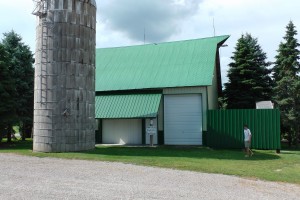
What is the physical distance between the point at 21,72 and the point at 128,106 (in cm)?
962

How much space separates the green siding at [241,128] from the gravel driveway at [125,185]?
9.86 metres

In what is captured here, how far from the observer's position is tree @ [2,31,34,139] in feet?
85.6

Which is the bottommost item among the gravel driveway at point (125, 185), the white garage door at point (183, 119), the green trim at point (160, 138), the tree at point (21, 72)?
the gravel driveway at point (125, 185)

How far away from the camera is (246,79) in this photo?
1293 inches

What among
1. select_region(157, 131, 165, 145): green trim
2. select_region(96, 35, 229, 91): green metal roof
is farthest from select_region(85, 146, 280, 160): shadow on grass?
select_region(96, 35, 229, 91): green metal roof

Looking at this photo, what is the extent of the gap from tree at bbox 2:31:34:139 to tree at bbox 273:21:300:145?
816 inches

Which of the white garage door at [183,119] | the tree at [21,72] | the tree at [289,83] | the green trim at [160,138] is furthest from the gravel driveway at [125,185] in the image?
the tree at [289,83]

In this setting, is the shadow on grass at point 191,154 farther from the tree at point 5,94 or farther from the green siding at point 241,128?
the tree at point 5,94

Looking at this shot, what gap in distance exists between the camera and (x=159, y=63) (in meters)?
26.5

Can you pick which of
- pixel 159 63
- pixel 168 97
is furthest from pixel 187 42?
pixel 168 97

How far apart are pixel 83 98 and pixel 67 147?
2.95 metres

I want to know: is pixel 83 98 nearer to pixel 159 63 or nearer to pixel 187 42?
pixel 159 63

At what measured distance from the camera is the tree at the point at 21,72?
85.6ft

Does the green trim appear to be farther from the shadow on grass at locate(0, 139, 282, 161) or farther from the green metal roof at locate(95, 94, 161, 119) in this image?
the shadow on grass at locate(0, 139, 282, 161)
